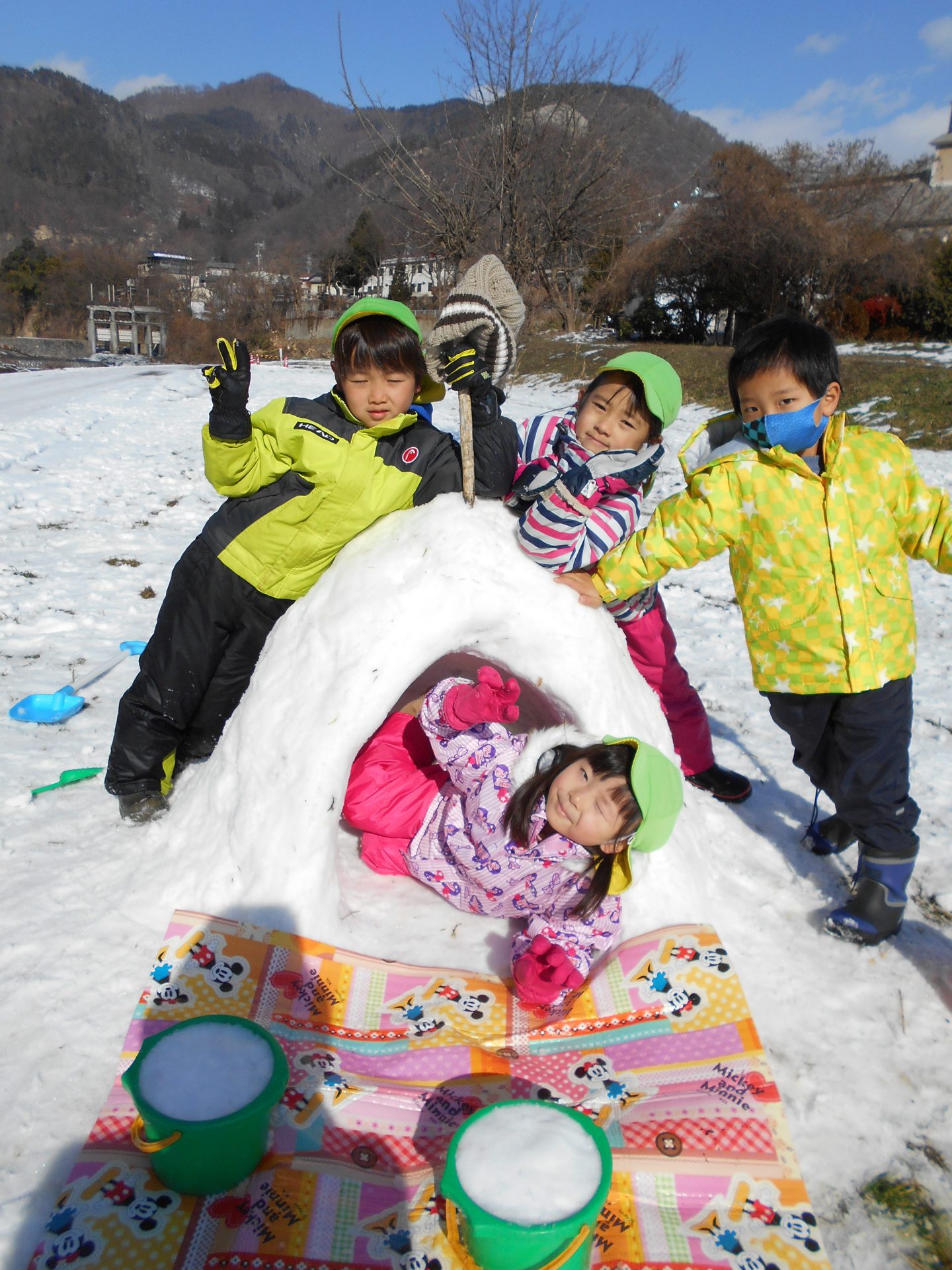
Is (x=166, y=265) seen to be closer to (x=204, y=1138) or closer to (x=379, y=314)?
(x=379, y=314)

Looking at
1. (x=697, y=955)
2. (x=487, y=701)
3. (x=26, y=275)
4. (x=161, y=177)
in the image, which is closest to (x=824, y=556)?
(x=487, y=701)

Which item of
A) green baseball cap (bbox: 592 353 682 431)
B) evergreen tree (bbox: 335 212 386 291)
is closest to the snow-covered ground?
green baseball cap (bbox: 592 353 682 431)

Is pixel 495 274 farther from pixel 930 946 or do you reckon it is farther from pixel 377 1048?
pixel 930 946

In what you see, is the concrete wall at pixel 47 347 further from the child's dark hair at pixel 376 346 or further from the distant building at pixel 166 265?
the child's dark hair at pixel 376 346

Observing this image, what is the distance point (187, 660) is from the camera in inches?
84.6

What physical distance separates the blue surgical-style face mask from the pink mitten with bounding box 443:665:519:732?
0.81 metres

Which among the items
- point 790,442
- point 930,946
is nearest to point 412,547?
point 790,442

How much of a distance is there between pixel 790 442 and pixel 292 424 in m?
1.17

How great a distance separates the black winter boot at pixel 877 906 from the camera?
196 cm

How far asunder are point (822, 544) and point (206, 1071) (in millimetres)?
1619

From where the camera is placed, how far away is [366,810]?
2201 mm

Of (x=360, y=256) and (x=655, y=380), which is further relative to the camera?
(x=360, y=256)

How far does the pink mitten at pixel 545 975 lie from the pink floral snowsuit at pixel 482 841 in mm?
35

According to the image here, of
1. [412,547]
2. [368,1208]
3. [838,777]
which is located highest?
[412,547]
